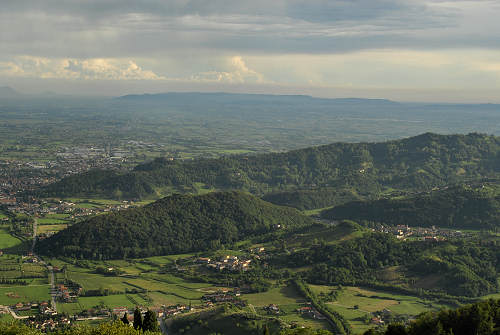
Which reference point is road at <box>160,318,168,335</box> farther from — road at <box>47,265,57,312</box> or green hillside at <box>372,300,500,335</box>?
green hillside at <box>372,300,500,335</box>

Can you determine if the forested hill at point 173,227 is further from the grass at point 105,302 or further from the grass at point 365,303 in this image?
the grass at point 365,303

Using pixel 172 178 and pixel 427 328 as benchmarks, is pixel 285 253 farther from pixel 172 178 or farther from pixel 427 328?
pixel 172 178

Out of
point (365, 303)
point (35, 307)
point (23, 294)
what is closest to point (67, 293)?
point (35, 307)

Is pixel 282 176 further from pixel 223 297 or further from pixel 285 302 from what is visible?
pixel 285 302

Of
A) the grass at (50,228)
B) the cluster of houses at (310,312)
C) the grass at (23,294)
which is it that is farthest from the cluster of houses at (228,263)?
the grass at (50,228)

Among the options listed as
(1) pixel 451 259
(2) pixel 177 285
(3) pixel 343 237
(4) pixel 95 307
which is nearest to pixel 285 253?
(3) pixel 343 237
